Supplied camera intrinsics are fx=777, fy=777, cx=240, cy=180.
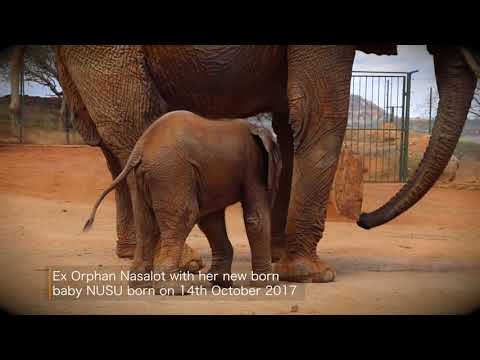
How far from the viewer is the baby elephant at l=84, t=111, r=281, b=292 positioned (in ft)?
14.6

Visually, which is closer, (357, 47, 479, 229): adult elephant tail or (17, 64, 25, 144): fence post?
(357, 47, 479, 229): adult elephant tail

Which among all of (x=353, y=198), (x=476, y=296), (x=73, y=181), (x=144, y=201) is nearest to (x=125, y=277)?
(x=144, y=201)

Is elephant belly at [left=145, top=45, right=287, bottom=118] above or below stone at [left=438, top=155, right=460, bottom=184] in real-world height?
above

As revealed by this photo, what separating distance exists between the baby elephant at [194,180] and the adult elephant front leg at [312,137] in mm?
470

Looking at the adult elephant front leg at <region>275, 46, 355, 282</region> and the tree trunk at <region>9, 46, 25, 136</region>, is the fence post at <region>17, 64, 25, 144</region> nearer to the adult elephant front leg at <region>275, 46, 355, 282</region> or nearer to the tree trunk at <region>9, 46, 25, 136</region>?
the tree trunk at <region>9, 46, 25, 136</region>

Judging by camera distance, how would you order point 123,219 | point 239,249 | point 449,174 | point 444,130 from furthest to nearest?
point 449,174 → point 239,249 → point 123,219 → point 444,130

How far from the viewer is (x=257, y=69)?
541 cm

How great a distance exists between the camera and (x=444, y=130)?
5375 millimetres

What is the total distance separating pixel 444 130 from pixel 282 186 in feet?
4.91

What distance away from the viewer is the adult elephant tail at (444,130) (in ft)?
17.6

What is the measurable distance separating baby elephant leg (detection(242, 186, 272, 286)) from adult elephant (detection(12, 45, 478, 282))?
48 cm

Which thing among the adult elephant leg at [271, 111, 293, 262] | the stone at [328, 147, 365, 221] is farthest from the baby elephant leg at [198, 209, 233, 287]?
the stone at [328, 147, 365, 221]

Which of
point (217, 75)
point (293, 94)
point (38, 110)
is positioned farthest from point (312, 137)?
point (38, 110)

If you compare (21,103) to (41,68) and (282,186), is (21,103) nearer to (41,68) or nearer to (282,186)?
(41,68)
